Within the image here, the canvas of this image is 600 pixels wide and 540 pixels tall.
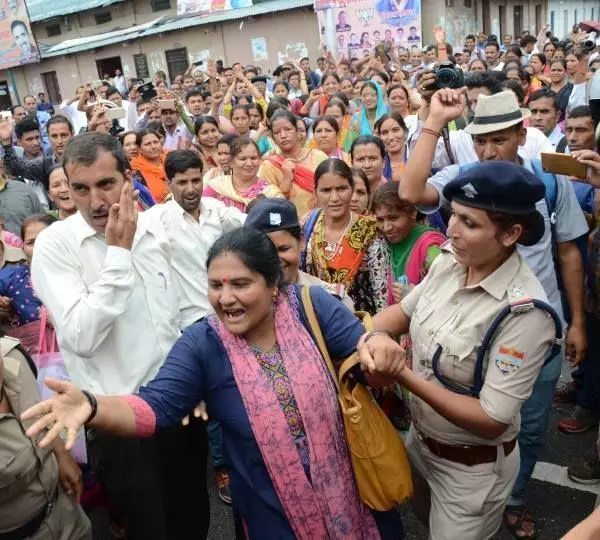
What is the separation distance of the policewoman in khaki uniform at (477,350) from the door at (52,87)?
2727 cm

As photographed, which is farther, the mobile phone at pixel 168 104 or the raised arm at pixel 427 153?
the mobile phone at pixel 168 104

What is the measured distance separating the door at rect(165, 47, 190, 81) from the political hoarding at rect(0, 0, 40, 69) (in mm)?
6065

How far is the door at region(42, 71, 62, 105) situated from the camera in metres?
25.6

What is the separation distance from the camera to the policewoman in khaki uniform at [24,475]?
1.83 m

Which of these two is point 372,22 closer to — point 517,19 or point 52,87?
point 517,19

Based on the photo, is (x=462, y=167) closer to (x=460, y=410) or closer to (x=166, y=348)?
(x=460, y=410)

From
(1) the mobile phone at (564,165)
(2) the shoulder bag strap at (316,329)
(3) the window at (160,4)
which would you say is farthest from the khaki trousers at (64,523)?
(3) the window at (160,4)

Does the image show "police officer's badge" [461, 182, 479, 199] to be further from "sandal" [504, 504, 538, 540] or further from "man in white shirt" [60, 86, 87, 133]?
"man in white shirt" [60, 86, 87, 133]

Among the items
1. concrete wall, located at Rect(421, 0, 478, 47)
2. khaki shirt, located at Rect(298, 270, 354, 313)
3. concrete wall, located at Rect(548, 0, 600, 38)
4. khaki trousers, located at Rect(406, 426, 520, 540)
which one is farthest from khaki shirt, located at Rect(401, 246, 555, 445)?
concrete wall, located at Rect(548, 0, 600, 38)

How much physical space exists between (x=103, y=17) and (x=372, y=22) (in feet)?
44.9

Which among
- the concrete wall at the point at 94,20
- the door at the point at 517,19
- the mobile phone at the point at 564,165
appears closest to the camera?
the mobile phone at the point at 564,165

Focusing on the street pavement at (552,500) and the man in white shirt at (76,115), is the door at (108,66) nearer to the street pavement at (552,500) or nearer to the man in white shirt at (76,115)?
the man in white shirt at (76,115)

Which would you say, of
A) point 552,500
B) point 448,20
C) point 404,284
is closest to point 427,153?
point 404,284

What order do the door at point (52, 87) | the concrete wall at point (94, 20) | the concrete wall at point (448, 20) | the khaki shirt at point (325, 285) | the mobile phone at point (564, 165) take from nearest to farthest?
the mobile phone at point (564, 165) → the khaki shirt at point (325, 285) → the concrete wall at point (448, 20) → the concrete wall at point (94, 20) → the door at point (52, 87)
